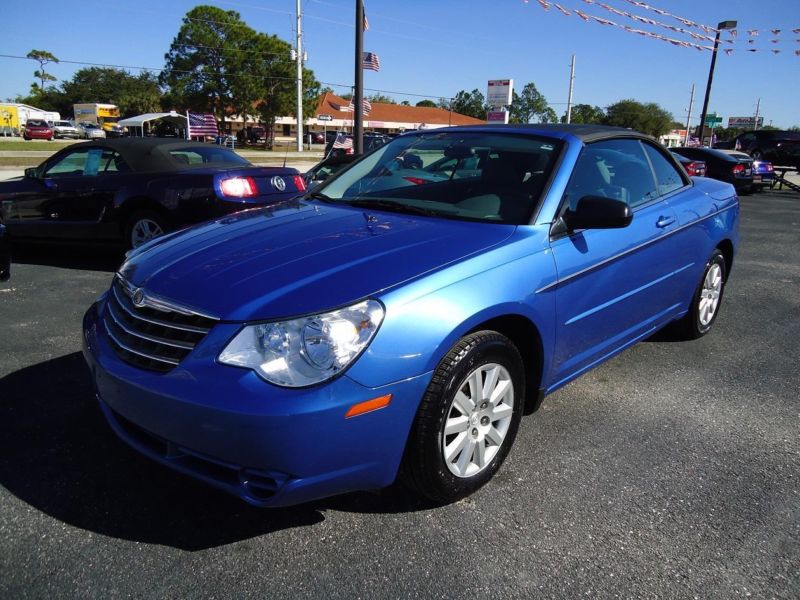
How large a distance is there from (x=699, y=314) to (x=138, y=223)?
5543 mm

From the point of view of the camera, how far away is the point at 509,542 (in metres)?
2.35

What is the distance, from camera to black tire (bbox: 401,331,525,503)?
2.28 meters

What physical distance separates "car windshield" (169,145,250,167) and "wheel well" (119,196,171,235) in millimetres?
567

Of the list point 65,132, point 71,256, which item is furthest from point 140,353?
point 65,132

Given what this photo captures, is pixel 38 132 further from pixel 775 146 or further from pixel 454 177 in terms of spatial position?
pixel 454 177

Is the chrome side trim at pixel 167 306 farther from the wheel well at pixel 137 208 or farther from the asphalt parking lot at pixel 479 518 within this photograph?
the wheel well at pixel 137 208

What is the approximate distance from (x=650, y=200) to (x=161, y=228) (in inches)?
197

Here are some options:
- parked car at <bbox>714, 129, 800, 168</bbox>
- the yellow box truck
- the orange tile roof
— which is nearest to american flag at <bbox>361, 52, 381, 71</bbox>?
parked car at <bbox>714, 129, 800, 168</bbox>

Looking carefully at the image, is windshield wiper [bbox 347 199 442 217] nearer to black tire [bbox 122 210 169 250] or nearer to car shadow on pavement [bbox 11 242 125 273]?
black tire [bbox 122 210 169 250]

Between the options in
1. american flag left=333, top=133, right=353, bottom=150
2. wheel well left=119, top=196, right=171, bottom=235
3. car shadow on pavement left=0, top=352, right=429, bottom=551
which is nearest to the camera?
car shadow on pavement left=0, top=352, right=429, bottom=551

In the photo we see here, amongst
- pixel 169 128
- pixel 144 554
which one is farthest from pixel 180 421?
pixel 169 128

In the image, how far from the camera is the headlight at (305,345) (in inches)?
80.5

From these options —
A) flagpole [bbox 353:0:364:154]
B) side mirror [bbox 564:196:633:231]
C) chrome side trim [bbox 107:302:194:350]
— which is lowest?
chrome side trim [bbox 107:302:194:350]

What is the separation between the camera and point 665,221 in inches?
146
